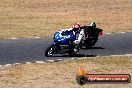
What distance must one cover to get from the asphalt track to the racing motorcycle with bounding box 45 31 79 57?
29 cm

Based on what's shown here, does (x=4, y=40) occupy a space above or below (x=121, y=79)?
below

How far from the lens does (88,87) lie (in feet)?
51.5

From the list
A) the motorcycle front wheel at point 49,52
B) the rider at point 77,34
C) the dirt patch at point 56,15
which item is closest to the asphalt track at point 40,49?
the motorcycle front wheel at point 49,52

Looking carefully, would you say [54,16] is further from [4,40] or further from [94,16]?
[4,40]

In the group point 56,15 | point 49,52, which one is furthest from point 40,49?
point 56,15

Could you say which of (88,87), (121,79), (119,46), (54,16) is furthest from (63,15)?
(121,79)

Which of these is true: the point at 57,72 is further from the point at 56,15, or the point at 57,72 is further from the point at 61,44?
the point at 56,15

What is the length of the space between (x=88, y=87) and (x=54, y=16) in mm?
23209

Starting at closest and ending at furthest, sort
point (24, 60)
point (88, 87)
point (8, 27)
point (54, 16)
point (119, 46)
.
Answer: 1. point (88, 87)
2. point (24, 60)
3. point (119, 46)
4. point (8, 27)
5. point (54, 16)

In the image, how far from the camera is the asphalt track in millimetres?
21750

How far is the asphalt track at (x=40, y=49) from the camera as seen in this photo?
856 inches

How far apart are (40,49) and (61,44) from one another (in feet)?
7.52

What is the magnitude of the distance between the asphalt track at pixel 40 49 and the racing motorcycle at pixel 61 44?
0.29 metres

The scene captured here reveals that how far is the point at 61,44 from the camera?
22.1 meters
